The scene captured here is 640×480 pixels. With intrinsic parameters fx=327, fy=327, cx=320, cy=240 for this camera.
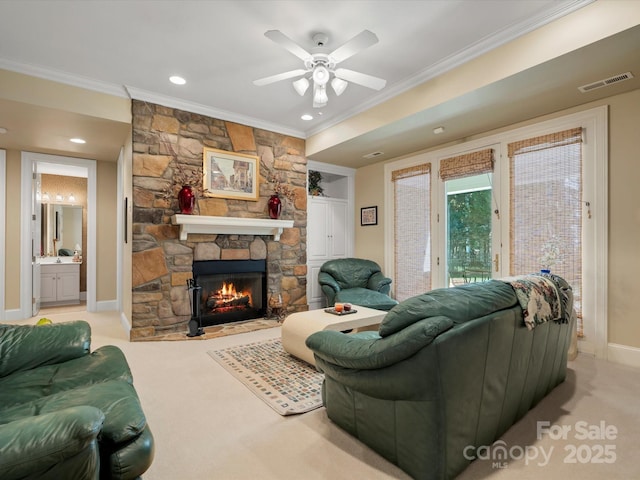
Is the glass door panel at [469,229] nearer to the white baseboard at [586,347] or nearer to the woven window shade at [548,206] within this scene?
the woven window shade at [548,206]

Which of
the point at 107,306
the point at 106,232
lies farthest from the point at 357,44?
the point at 107,306

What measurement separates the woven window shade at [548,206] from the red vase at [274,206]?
9.85 ft

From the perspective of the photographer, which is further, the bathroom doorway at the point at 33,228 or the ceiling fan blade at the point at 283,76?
the bathroom doorway at the point at 33,228

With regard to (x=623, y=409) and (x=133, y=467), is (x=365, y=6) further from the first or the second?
(x=623, y=409)

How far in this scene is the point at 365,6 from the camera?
2.41 metres

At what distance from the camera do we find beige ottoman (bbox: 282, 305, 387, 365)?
2.91 meters

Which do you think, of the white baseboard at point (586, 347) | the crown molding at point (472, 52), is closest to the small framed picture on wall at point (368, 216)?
the crown molding at point (472, 52)

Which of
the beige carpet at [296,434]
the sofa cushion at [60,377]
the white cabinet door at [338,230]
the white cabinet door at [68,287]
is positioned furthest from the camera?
the white cabinet door at [68,287]

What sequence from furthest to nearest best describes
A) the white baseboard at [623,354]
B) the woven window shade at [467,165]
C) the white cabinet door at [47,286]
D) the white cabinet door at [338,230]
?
the white cabinet door at [47,286]
the white cabinet door at [338,230]
the woven window shade at [467,165]
the white baseboard at [623,354]

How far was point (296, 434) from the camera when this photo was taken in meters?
1.97

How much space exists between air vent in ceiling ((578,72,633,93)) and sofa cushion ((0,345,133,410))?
4173 millimetres

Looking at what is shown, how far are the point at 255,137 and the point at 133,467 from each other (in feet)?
13.8

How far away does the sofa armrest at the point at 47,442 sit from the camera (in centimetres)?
84

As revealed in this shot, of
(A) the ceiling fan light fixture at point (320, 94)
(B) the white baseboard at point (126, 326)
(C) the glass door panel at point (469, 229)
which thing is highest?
(A) the ceiling fan light fixture at point (320, 94)
